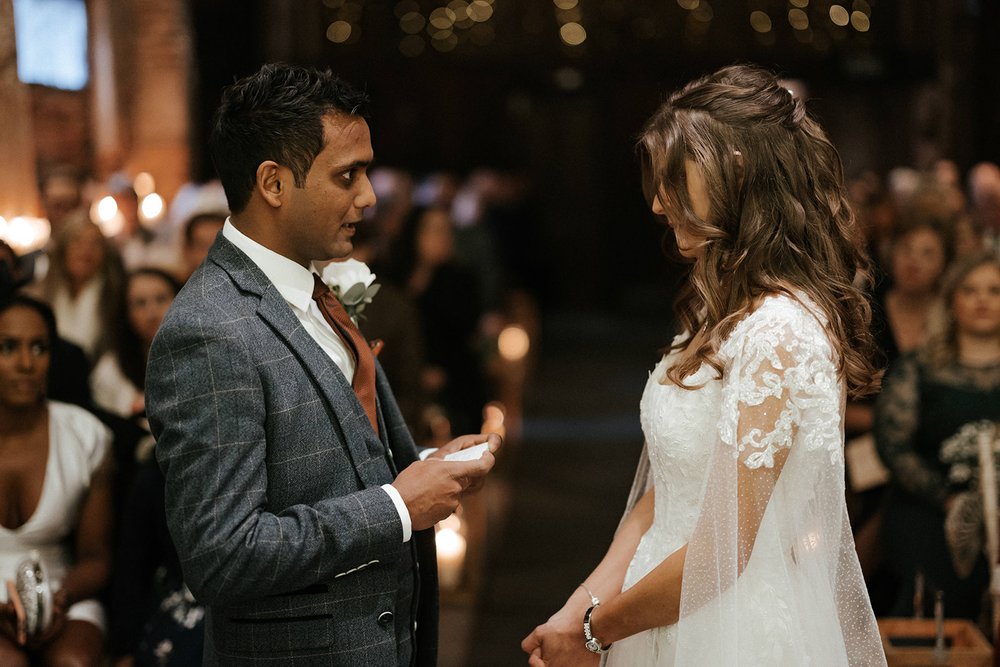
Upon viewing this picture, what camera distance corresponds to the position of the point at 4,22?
11.1 ft

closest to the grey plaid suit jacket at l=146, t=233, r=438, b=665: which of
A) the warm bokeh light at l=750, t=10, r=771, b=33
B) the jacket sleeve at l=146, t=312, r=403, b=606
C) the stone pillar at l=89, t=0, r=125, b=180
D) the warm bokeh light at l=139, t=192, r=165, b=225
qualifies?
the jacket sleeve at l=146, t=312, r=403, b=606

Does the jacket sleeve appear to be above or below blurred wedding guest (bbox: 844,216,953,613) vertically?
above

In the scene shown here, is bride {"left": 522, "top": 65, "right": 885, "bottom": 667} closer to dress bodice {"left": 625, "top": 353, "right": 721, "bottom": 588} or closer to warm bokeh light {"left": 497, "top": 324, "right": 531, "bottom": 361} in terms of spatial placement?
dress bodice {"left": 625, "top": 353, "right": 721, "bottom": 588}

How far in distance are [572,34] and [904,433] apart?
936 centimetres

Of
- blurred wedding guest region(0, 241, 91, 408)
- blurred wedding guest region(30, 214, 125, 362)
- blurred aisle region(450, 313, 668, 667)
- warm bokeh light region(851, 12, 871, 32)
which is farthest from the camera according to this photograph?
warm bokeh light region(851, 12, 871, 32)

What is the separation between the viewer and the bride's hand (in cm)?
222

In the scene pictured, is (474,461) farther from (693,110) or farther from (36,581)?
(36,581)

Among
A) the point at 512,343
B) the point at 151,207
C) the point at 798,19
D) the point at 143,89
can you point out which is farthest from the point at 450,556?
the point at 798,19

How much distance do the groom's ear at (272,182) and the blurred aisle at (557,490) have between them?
2993 mm

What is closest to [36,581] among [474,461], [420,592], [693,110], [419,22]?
[420,592]

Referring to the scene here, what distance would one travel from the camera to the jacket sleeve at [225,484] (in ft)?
6.10

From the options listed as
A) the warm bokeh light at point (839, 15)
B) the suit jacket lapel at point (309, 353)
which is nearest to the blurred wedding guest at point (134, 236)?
the suit jacket lapel at point (309, 353)

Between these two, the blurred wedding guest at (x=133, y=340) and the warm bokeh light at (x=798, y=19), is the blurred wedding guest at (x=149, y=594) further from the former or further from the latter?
the warm bokeh light at (x=798, y=19)

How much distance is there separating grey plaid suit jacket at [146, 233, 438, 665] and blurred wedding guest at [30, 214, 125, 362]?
7.84 ft
